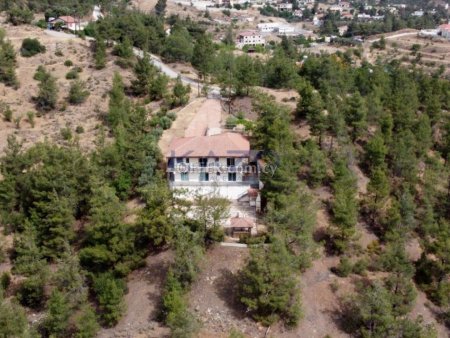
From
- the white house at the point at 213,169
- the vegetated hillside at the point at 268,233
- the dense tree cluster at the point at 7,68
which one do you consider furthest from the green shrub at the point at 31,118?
the white house at the point at 213,169

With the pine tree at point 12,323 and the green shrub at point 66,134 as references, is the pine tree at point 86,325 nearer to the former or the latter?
the pine tree at point 12,323

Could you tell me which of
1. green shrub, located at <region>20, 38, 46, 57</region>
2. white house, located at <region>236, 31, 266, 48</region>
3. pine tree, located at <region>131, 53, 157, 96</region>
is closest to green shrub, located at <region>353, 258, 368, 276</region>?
pine tree, located at <region>131, 53, 157, 96</region>

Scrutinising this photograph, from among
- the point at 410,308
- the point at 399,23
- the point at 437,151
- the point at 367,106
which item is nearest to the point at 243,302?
the point at 410,308

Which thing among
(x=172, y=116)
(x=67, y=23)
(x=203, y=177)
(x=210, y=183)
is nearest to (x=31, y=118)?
(x=172, y=116)

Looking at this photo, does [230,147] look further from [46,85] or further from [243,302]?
[46,85]

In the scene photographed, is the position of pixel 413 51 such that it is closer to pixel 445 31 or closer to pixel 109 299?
pixel 445 31

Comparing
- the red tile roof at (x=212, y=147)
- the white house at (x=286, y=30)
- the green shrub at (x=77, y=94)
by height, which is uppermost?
the red tile roof at (x=212, y=147)

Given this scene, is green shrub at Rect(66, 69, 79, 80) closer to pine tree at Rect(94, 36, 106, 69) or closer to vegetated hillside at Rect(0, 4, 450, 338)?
pine tree at Rect(94, 36, 106, 69)
